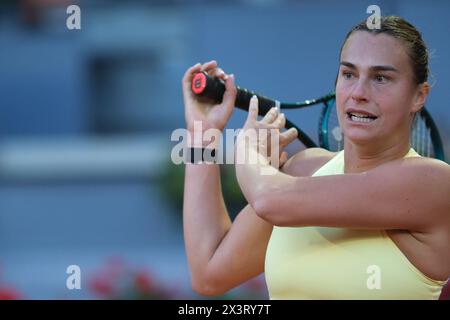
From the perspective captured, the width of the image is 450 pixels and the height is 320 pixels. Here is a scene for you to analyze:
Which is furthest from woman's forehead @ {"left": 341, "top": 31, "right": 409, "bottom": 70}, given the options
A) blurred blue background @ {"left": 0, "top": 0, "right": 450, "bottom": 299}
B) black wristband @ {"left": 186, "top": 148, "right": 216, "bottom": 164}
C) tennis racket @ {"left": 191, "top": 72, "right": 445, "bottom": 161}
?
blurred blue background @ {"left": 0, "top": 0, "right": 450, "bottom": 299}

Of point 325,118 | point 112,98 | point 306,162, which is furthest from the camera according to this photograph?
point 112,98

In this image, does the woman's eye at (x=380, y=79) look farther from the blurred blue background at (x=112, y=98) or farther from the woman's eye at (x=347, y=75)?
the blurred blue background at (x=112, y=98)

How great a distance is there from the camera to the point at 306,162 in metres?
2.10

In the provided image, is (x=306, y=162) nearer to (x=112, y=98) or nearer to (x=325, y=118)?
(x=325, y=118)

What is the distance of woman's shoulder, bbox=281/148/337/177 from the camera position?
2.08 meters

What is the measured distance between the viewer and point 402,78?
1850mm

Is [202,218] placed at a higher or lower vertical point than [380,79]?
lower

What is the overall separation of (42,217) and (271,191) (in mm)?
6273

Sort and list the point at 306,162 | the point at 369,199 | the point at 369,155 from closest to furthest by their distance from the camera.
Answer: the point at 369,199, the point at 369,155, the point at 306,162

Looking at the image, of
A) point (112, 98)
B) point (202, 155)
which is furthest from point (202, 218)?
point (112, 98)

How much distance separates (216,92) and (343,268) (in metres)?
0.51

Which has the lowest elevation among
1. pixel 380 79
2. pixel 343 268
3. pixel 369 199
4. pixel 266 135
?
pixel 343 268

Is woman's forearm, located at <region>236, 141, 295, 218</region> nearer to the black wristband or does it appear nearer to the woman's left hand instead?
the woman's left hand

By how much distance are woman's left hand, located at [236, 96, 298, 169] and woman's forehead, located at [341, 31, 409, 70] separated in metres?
0.21
